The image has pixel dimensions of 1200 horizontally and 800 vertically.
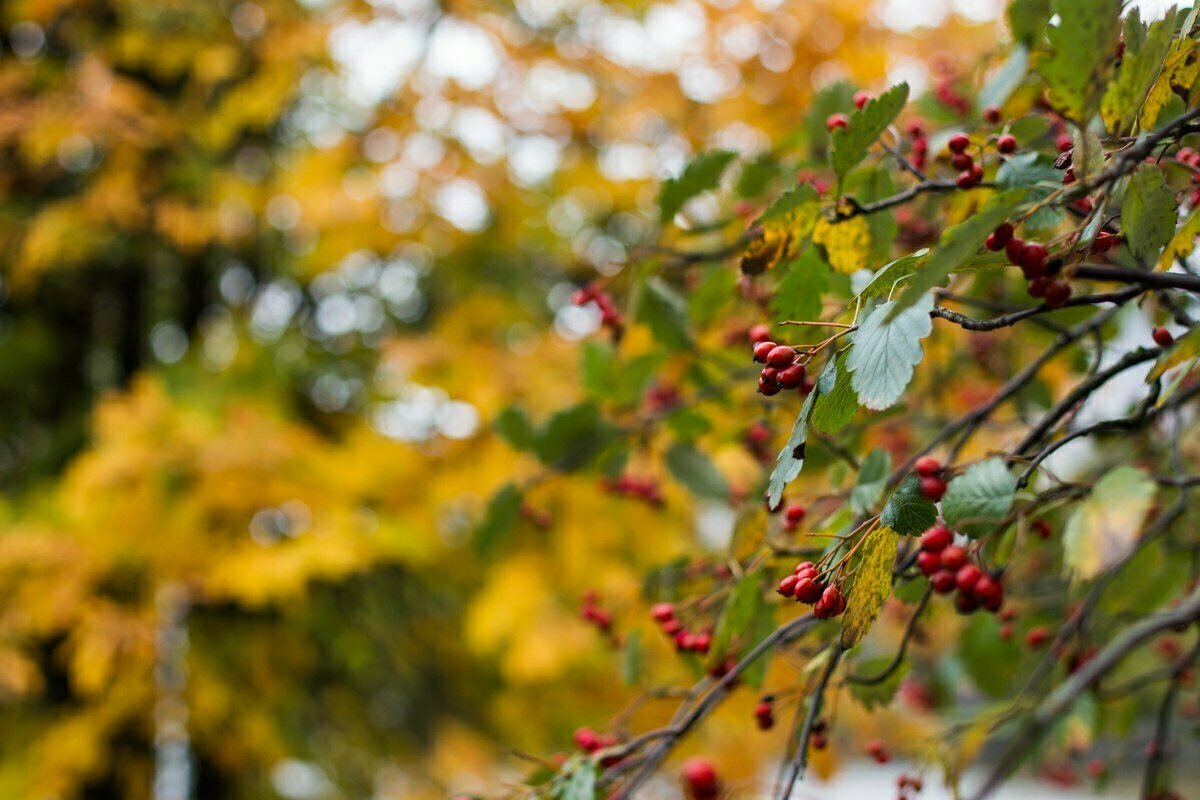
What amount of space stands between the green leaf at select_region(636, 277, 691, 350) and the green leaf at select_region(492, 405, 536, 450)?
20 cm

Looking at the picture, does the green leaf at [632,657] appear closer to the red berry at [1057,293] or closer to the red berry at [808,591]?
the red berry at [808,591]

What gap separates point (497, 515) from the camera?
110cm

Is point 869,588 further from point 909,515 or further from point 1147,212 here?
point 1147,212

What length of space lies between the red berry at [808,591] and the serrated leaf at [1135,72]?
0.29 meters

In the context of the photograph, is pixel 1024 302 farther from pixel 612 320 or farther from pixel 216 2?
pixel 216 2

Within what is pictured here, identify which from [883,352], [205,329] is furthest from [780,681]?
[205,329]

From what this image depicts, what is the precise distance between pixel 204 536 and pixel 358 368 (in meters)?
0.85

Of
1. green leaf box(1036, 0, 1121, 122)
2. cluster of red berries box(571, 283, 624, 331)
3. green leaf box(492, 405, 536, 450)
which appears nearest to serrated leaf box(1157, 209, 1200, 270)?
green leaf box(1036, 0, 1121, 122)

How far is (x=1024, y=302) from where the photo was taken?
0.91 meters

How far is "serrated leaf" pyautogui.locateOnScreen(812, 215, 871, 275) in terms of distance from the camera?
0.71 m

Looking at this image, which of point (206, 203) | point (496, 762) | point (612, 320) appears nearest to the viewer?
point (612, 320)

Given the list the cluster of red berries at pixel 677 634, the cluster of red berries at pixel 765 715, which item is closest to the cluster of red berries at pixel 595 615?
the cluster of red berries at pixel 677 634

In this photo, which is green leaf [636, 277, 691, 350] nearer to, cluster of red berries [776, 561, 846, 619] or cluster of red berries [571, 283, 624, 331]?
cluster of red berries [571, 283, 624, 331]

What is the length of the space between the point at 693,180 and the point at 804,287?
0.24m
